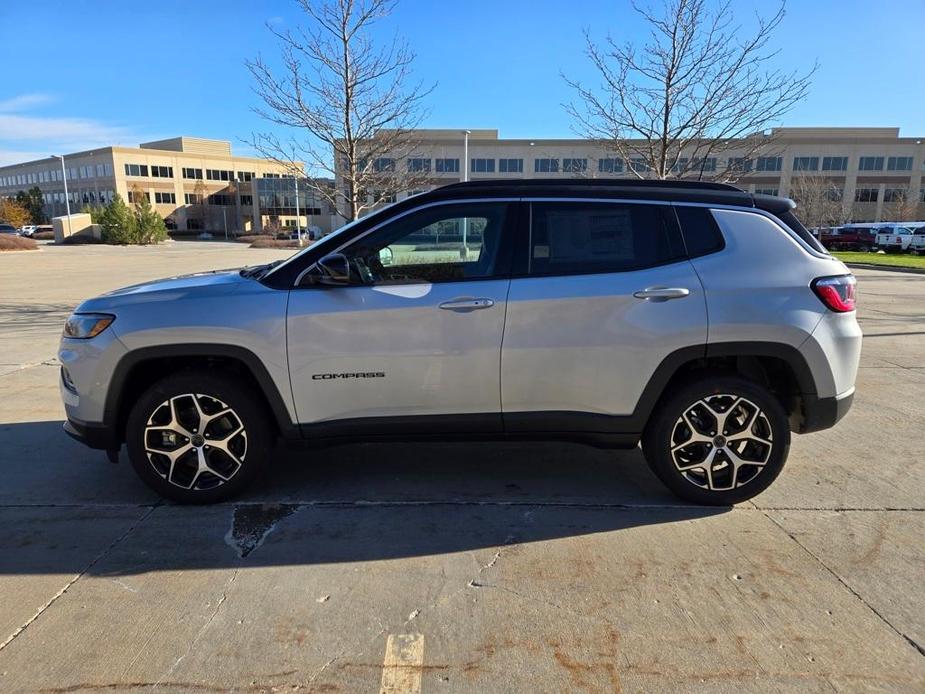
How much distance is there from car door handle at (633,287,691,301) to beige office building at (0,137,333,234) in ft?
288

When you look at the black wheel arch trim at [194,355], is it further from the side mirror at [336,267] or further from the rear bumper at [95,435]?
the side mirror at [336,267]

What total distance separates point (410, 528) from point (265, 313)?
147cm

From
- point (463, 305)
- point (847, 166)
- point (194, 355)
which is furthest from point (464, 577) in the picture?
point (847, 166)

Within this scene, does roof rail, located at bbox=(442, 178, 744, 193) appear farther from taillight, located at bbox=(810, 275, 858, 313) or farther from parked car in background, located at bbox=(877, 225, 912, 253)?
parked car in background, located at bbox=(877, 225, 912, 253)

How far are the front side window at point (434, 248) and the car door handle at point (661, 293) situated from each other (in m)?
0.79

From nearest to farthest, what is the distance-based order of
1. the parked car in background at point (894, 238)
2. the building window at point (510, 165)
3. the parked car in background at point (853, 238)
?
the parked car in background at point (894, 238) → the parked car in background at point (853, 238) → the building window at point (510, 165)

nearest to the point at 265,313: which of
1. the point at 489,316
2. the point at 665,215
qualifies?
the point at 489,316

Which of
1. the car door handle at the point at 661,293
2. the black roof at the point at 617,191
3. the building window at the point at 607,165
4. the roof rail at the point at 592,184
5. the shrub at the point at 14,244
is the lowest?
the shrub at the point at 14,244

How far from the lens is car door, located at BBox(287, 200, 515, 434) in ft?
11.3

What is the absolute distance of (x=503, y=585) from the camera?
292 centimetres

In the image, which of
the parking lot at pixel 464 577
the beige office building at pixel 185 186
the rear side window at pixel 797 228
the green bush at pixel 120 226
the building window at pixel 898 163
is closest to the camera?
the parking lot at pixel 464 577

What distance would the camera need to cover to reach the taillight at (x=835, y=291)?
137 inches

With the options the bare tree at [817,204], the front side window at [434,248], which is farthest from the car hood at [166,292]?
the bare tree at [817,204]

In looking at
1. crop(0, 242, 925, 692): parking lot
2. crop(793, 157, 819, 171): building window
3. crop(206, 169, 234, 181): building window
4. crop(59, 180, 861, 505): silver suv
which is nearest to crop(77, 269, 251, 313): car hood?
crop(59, 180, 861, 505): silver suv
